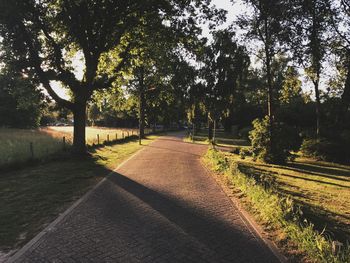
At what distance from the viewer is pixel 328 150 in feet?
81.6

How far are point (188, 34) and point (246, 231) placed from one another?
672 inches

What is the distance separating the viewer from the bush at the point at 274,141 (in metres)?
21.8

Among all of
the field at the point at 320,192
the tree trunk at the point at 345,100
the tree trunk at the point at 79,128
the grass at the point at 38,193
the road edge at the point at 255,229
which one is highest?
the tree trunk at the point at 345,100

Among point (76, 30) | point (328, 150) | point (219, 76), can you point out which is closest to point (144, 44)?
point (76, 30)

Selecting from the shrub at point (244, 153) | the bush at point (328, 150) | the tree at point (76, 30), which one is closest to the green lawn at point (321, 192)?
the shrub at point (244, 153)

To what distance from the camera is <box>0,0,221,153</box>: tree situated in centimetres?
1819

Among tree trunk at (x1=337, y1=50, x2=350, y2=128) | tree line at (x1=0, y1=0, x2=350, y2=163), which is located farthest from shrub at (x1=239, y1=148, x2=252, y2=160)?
tree trunk at (x1=337, y1=50, x2=350, y2=128)

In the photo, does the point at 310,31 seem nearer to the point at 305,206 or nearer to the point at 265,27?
the point at 265,27

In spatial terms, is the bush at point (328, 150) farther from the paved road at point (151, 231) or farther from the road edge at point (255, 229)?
the paved road at point (151, 231)

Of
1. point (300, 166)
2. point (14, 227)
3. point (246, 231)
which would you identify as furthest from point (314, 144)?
point (14, 227)

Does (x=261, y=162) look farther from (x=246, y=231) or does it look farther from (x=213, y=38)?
(x=213, y=38)

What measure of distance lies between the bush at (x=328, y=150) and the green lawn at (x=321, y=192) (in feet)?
8.39

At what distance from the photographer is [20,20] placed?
17734 mm

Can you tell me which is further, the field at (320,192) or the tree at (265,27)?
the tree at (265,27)
